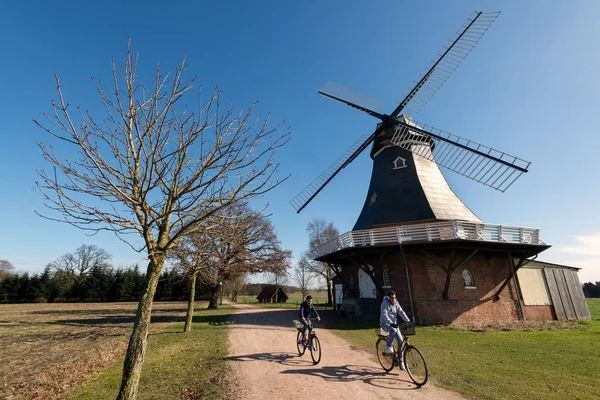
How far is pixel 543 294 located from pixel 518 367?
14429mm

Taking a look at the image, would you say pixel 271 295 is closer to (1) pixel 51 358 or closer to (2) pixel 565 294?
(2) pixel 565 294

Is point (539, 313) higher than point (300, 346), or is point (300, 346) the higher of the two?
point (539, 313)

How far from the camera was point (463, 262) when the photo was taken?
623 inches

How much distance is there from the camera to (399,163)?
20.6m

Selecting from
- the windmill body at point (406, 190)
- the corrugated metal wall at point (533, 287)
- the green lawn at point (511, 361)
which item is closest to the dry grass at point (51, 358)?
the green lawn at point (511, 361)

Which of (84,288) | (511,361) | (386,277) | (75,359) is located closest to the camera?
A: (511,361)

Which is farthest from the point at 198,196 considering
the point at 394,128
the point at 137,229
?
the point at 394,128

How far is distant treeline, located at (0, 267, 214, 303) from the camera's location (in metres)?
48.7

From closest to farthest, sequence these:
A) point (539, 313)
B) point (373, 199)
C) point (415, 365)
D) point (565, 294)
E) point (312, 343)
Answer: point (415, 365) < point (312, 343) < point (539, 313) < point (565, 294) < point (373, 199)

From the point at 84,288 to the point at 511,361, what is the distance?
208 feet

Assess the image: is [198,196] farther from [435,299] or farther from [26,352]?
[435,299]

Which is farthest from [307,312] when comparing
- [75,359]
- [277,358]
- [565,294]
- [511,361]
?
[565,294]

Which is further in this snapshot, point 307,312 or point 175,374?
point 307,312

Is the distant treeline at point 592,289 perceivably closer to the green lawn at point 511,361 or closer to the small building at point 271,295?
the small building at point 271,295
